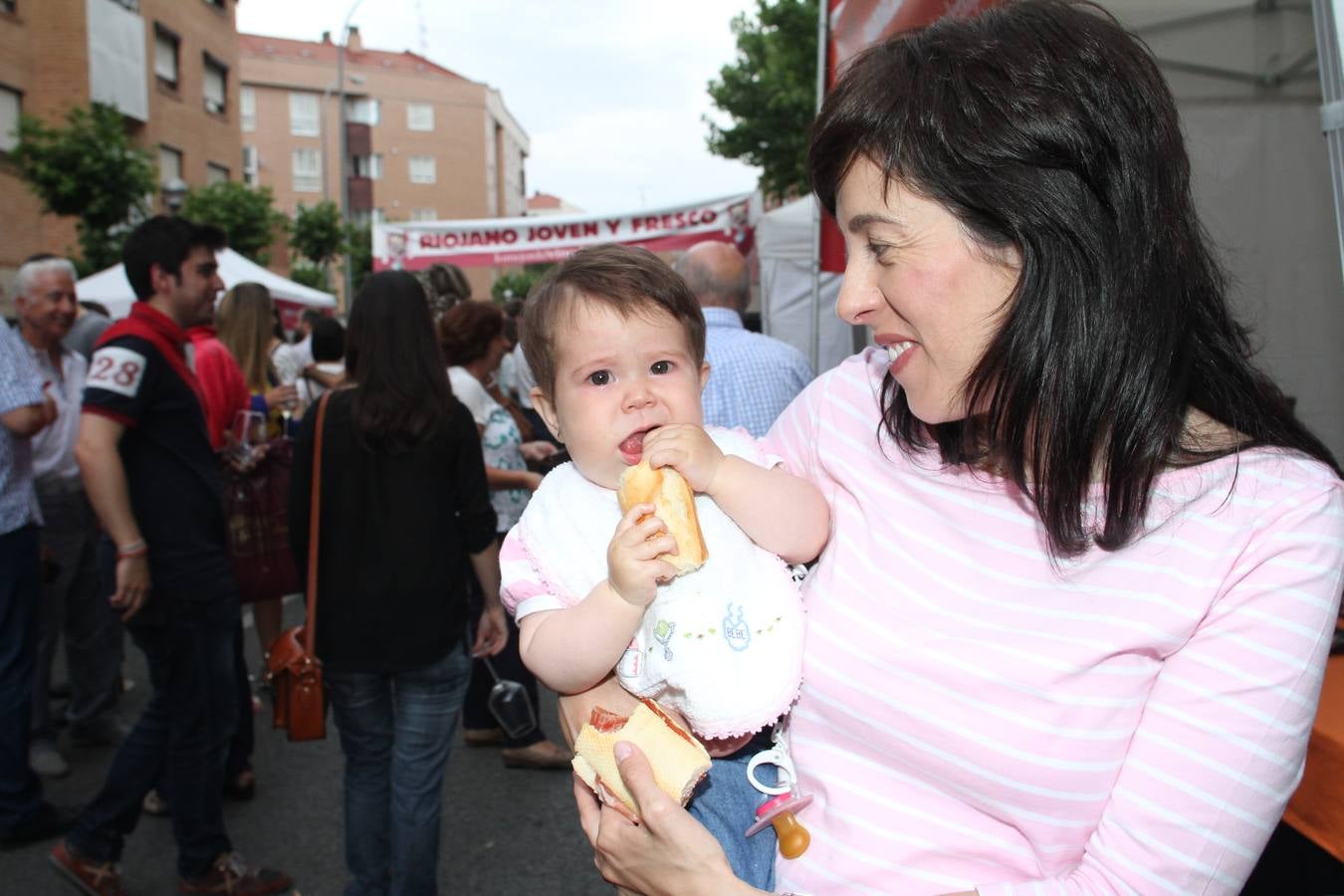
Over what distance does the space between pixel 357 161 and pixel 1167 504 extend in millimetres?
67766

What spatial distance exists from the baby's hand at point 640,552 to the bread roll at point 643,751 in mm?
192

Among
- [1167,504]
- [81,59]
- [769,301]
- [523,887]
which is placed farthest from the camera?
[81,59]

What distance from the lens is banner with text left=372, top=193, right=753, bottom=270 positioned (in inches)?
388

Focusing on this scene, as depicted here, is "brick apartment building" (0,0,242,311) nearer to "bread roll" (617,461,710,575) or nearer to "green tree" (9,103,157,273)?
"green tree" (9,103,157,273)

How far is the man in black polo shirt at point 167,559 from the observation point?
10.6 ft

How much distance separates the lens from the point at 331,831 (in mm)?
4152

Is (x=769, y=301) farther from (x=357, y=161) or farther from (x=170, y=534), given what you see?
(x=357, y=161)

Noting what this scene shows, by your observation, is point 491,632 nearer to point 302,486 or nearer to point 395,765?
point 395,765

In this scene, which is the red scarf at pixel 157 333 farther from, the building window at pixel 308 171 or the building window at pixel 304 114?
the building window at pixel 308 171

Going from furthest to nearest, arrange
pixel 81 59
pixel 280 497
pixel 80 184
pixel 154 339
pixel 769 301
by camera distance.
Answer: pixel 81 59 → pixel 80 184 → pixel 769 301 → pixel 280 497 → pixel 154 339

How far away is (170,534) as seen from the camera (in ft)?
11.1

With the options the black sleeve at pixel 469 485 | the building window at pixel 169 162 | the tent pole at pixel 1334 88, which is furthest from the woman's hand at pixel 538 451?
the building window at pixel 169 162

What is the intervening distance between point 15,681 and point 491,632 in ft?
6.66

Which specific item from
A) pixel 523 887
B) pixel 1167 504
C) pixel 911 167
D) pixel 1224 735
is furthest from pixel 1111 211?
pixel 523 887
